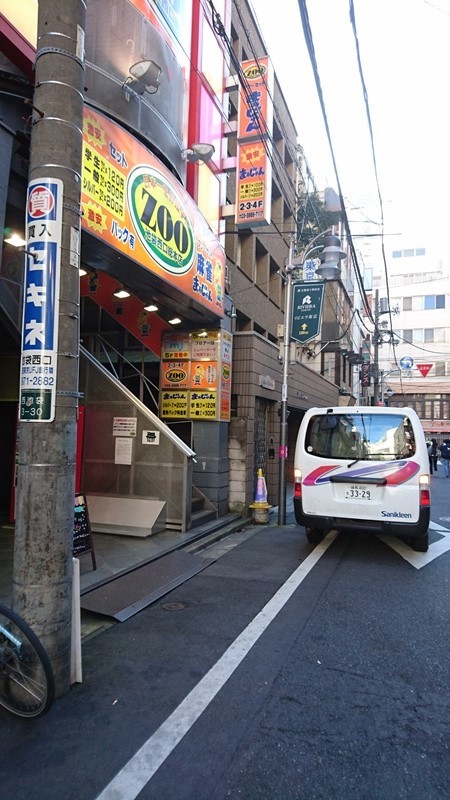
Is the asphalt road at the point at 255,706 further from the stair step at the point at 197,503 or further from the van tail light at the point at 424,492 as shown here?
the stair step at the point at 197,503

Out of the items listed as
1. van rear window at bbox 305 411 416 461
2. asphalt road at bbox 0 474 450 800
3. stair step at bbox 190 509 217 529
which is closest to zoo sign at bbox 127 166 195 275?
van rear window at bbox 305 411 416 461

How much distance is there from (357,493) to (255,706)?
4.22m

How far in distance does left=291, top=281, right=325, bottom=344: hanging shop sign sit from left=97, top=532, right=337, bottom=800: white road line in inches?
309

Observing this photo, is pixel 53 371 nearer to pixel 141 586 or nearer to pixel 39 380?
pixel 39 380

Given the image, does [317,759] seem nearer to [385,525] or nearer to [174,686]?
[174,686]

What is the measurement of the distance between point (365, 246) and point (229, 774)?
5417cm

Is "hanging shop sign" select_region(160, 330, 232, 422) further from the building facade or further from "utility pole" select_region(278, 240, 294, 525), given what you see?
"utility pole" select_region(278, 240, 294, 525)

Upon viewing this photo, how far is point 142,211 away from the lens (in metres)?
7.05

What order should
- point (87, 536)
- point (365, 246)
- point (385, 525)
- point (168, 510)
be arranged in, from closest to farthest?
point (87, 536) → point (385, 525) → point (168, 510) → point (365, 246)

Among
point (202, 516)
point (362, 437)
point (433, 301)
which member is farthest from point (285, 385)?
point (433, 301)

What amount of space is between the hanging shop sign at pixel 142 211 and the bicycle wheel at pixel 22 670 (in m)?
4.40

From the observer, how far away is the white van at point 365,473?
6844 millimetres

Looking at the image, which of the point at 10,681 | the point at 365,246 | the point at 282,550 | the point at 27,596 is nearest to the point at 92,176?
the point at 27,596

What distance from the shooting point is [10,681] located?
10.3 feet
